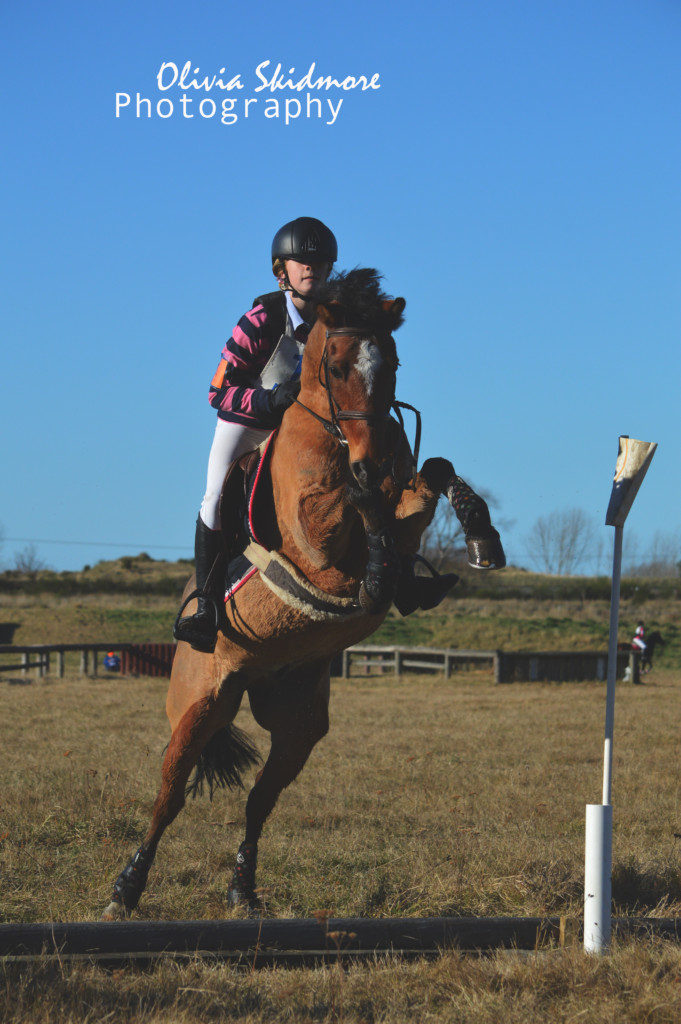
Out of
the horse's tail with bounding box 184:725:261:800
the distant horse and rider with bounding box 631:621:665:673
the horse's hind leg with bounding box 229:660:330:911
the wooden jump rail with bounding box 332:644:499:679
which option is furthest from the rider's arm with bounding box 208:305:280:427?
the distant horse and rider with bounding box 631:621:665:673

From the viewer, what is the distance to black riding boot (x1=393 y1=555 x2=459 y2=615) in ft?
14.3

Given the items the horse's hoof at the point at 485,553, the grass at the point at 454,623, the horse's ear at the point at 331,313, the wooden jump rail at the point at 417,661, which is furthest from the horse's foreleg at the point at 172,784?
the grass at the point at 454,623

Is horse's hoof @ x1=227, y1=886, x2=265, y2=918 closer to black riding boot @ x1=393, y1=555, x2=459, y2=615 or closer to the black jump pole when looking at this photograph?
the black jump pole

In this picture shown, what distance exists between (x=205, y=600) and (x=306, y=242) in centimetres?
184

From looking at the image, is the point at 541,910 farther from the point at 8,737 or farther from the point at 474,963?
the point at 8,737

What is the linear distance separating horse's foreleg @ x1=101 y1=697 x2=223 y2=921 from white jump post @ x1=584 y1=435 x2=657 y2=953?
1.97m

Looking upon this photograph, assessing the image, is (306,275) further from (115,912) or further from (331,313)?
(115,912)

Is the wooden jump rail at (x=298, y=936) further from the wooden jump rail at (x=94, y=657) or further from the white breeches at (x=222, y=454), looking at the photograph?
the wooden jump rail at (x=94, y=657)

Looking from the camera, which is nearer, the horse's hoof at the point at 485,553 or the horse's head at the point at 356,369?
the horse's head at the point at 356,369

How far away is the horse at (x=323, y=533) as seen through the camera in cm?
383

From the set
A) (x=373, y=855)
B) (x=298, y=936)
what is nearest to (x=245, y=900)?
(x=373, y=855)

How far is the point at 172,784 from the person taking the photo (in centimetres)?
517

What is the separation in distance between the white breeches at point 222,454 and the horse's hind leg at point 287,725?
977 millimetres

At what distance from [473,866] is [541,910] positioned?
77cm
